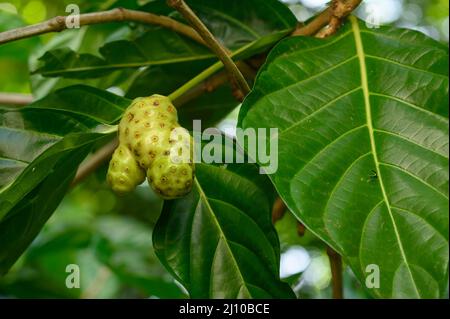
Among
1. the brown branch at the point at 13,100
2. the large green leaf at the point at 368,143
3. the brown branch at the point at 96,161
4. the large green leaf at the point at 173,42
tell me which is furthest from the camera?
the brown branch at the point at 13,100

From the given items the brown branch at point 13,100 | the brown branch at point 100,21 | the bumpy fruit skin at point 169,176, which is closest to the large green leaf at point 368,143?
the bumpy fruit skin at point 169,176

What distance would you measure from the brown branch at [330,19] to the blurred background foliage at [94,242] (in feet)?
0.20

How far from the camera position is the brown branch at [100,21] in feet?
3.12

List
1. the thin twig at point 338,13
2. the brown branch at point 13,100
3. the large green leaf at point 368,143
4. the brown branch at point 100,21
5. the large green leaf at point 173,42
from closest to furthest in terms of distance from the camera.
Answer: the large green leaf at point 368,143, the brown branch at point 100,21, the thin twig at point 338,13, the large green leaf at point 173,42, the brown branch at point 13,100

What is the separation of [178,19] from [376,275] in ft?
2.18

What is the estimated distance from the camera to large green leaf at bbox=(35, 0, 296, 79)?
1252 mm

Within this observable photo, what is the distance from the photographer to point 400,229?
2.80ft

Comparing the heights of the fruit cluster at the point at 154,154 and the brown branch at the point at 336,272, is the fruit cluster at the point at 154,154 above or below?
above

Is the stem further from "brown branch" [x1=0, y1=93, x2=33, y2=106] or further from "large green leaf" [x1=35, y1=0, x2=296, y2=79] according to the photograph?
"brown branch" [x1=0, y1=93, x2=33, y2=106]

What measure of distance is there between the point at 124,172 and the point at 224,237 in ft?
0.74

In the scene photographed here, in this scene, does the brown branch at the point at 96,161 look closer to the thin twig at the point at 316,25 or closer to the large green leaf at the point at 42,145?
the large green leaf at the point at 42,145

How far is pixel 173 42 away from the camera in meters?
1.26

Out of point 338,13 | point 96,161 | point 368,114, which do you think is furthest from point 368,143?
point 96,161

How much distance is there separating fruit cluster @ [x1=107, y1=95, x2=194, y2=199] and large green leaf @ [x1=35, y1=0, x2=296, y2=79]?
33 cm
